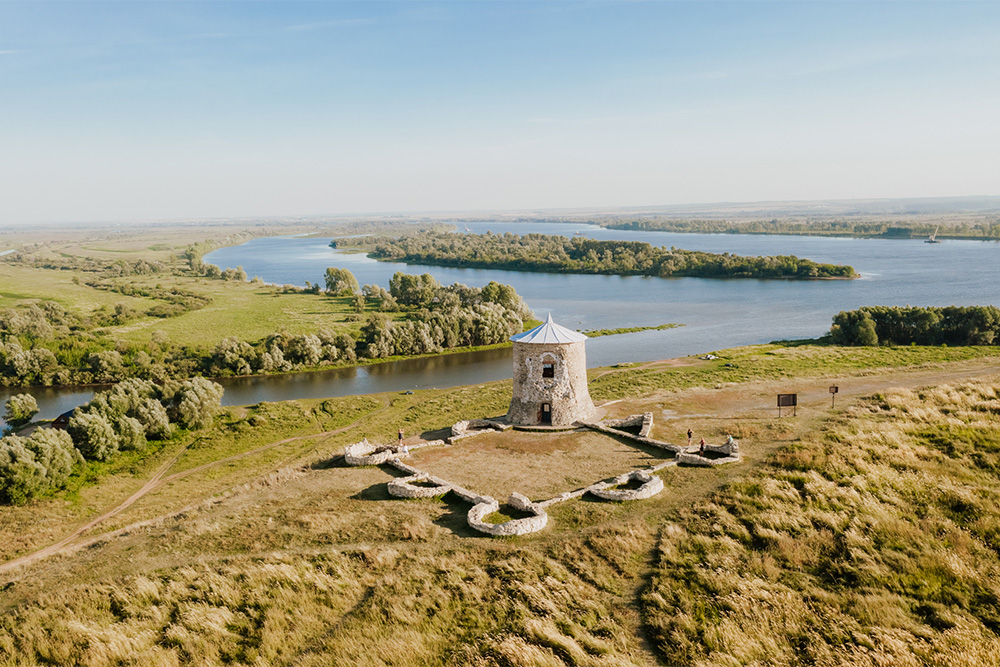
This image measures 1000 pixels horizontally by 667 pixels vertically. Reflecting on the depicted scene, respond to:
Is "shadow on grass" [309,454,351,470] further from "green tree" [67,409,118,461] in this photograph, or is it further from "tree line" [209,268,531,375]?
"tree line" [209,268,531,375]

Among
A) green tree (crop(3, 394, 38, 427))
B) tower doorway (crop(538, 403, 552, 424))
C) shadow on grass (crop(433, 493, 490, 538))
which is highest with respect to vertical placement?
tower doorway (crop(538, 403, 552, 424))

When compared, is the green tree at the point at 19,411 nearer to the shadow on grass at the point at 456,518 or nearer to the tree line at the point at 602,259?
the shadow on grass at the point at 456,518

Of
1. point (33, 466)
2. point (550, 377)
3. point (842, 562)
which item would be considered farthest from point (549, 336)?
point (33, 466)

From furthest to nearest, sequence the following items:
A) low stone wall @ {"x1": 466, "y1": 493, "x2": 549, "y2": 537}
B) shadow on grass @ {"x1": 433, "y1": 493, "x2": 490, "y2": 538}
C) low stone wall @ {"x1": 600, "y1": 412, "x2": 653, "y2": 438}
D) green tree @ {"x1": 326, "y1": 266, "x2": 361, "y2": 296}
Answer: green tree @ {"x1": 326, "y1": 266, "x2": 361, "y2": 296}
low stone wall @ {"x1": 600, "y1": 412, "x2": 653, "y2": 438}
shadow on grass @ {"x1": 433, "y1": 493, "x2": 490, "y2": 538}
low stone wall @ {"x1": 466, "y1": 493, "x2": 549, "y2": 537}

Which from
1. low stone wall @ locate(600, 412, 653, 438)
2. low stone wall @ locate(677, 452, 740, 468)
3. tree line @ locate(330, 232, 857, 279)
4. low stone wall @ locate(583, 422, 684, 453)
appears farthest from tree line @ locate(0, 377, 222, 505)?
tree line @ locate(330, 232, 857, 279)

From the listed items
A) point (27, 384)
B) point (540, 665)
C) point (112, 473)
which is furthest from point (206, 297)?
point (540, 665)

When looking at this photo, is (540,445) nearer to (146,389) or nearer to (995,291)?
(146,389)

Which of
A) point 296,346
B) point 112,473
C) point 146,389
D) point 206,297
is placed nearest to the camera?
point 112,473
